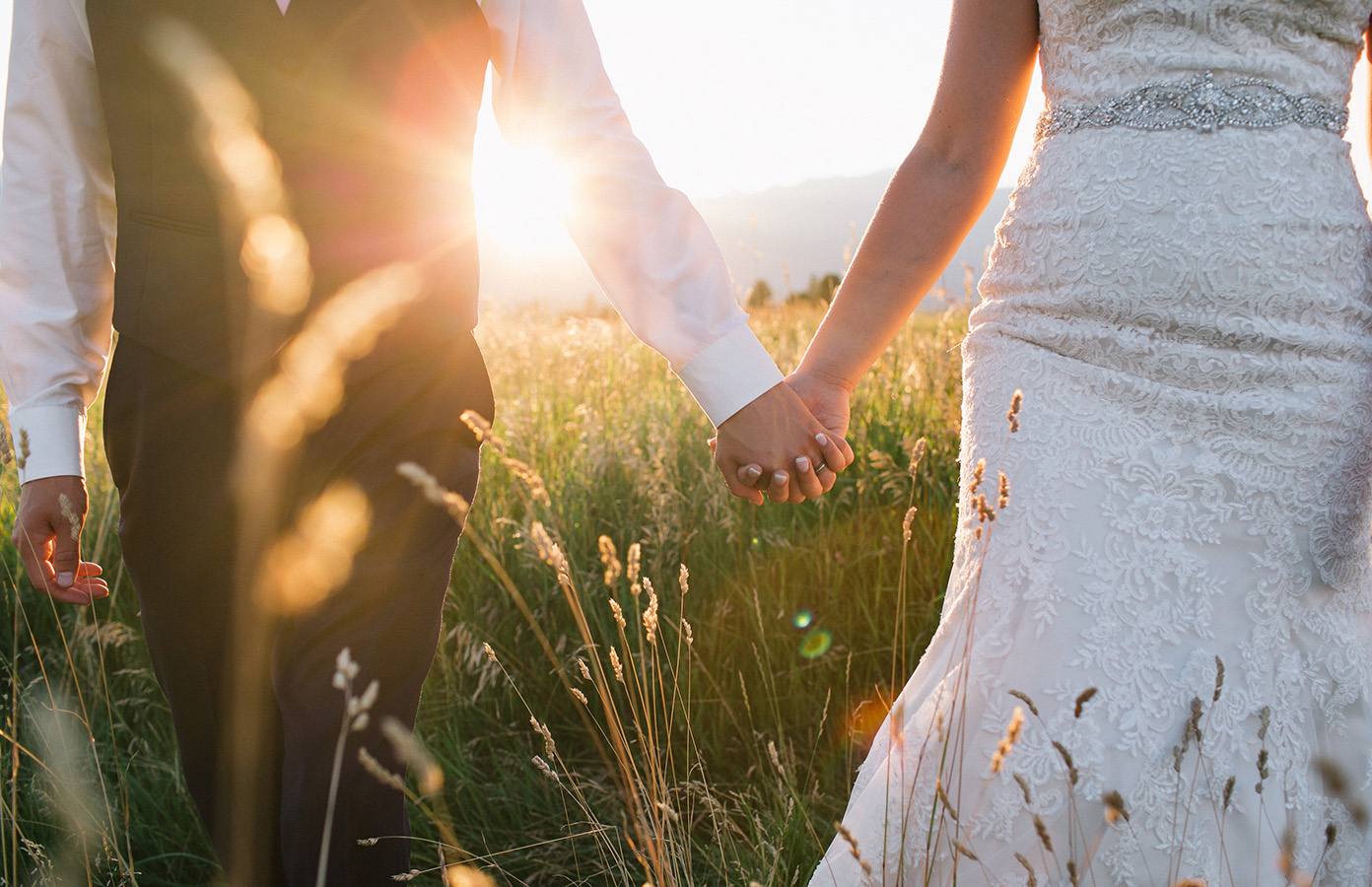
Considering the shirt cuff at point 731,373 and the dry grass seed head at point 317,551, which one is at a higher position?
the shirt cuff at point 731,373

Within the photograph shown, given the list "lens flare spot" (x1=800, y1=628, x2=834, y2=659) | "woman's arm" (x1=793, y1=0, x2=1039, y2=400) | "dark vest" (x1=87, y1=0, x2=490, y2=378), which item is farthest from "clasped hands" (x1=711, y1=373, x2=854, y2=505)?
"lens flare spot" (x1=800, y1=628, x2=834, y2=659)

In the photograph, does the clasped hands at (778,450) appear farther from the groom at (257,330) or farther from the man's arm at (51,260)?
the man's arm at (51,260)

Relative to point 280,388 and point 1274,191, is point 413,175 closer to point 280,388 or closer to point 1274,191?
point 280,388

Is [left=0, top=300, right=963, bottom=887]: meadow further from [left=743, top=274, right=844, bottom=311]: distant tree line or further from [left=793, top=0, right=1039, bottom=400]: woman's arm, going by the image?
[left=743, top=274, right=844, bottom=311]: distant tree line

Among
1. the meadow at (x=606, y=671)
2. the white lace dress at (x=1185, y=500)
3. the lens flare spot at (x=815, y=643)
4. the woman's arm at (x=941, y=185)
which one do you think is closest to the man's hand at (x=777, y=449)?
the woman's arm at (x=941, y=185)

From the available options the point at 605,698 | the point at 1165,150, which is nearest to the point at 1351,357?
the point at 1165,150

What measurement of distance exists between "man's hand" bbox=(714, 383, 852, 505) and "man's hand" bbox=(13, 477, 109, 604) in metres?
1.22

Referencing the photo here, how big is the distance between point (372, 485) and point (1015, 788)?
3.68ft

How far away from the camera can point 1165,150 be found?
133cm

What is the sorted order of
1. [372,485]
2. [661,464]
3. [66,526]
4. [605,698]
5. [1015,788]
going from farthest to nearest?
[661,464], [66,526], [372,485], [1015,788], [605,698]

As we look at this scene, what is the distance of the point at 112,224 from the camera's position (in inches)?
67.5

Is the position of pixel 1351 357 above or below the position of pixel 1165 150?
below

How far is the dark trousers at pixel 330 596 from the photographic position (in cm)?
138

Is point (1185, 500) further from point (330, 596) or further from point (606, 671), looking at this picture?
point (606, 671)
